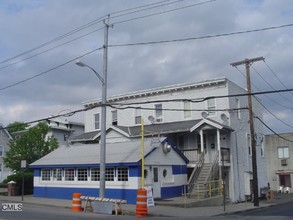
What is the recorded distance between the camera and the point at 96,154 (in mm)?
31141

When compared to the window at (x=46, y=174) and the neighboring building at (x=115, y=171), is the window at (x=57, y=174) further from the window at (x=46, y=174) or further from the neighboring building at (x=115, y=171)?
the window at (x=46, y=174)

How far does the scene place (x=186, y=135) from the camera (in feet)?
115

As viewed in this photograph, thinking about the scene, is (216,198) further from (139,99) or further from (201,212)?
(139,99)

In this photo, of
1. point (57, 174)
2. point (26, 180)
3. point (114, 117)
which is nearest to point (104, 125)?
point (57, 174)

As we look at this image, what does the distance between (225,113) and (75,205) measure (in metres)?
15.7

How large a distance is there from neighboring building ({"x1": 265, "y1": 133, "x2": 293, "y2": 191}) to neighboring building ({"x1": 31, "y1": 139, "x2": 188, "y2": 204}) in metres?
27.1

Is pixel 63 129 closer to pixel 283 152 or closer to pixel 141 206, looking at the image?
pixel 283 152

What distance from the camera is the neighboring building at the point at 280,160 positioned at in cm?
5459

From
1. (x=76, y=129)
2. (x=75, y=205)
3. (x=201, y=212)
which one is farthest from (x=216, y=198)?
(x=76, y=129)

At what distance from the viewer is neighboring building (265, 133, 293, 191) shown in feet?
179

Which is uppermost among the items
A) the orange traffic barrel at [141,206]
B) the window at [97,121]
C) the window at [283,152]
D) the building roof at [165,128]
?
the window at [97,121]

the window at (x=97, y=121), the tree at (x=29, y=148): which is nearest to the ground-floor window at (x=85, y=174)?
the window at (x=97, y=121)

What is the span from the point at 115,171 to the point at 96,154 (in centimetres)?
335

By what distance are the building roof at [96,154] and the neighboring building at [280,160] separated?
27298 millimetres
